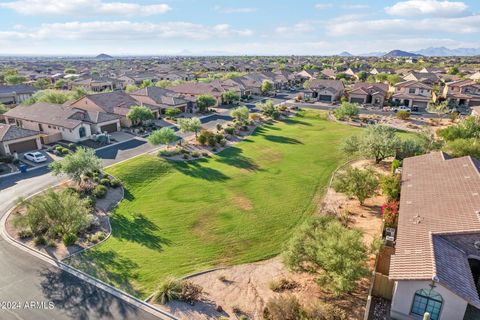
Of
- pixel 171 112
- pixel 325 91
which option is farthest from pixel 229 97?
pixel 325 91

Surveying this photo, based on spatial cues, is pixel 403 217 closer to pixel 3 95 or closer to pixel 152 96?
pixel 152 96

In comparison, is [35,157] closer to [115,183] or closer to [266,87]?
[115,183]

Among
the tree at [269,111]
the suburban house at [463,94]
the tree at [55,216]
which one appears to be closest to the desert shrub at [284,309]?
the tree at [55,216]

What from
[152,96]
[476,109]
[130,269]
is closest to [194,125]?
[152,96]

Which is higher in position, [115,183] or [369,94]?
[369,94]

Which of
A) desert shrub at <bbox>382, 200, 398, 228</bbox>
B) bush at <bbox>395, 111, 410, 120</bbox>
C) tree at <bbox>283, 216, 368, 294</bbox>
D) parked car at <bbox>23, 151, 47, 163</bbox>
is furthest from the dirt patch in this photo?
bush at <bbox>395, 111, 410, 120</bbox>

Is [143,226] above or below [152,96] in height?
below
